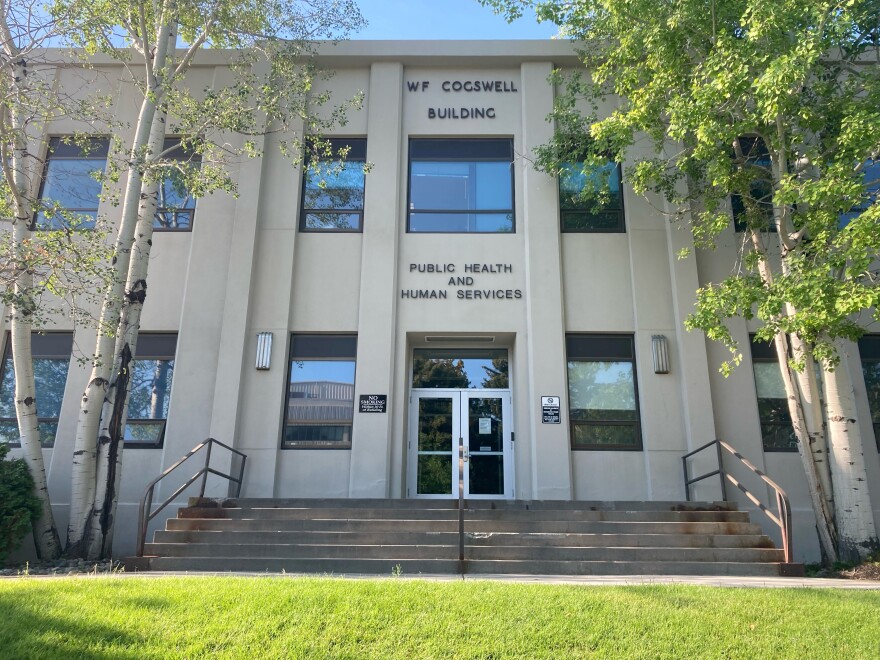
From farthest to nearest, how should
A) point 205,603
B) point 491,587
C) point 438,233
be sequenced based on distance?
point 438,233
point 491,587
point 205,603

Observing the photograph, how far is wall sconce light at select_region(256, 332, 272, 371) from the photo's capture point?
1071 cm

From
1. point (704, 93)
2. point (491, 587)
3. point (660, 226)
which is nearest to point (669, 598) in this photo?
point (491, 587)

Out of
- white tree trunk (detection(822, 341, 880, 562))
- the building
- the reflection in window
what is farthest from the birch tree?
white tree trunk (detection(822, 341, 880, 562))

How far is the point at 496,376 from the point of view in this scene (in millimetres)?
11492

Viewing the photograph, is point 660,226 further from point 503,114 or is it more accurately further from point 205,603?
point 205,603

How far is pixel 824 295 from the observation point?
7195 mm

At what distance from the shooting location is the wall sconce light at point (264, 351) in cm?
1071

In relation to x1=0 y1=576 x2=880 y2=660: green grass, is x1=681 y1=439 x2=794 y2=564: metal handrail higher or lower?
higher

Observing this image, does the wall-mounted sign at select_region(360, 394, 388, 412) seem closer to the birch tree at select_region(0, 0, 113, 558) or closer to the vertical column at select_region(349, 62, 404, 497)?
the vertical column at select_region(349, 62, 404, 497)

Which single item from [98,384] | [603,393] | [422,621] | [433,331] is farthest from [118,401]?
[603,393]

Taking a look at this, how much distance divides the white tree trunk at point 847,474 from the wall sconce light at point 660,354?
2.56 m

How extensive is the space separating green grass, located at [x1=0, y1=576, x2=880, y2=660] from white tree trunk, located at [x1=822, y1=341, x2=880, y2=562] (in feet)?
9.21

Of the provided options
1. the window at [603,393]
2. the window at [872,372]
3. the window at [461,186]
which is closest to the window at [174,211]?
the window at [461,186]

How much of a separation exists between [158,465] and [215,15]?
290 inches
